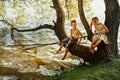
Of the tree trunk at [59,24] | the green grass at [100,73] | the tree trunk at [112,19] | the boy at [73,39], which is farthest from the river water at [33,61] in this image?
the green grass at [100,73]

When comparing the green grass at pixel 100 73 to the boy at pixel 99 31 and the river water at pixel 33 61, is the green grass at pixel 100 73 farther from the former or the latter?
the river water at pixel 33 61

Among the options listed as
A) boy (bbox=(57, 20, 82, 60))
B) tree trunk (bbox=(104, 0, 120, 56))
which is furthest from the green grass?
tree trunk (bbox=(104, 0, 120, 56))

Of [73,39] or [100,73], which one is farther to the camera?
[73,39]

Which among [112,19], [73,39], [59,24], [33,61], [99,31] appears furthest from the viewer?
[33,61]

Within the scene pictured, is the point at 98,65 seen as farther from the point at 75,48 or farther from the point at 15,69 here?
the point at 15,69

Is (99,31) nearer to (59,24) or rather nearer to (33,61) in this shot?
(59,24)

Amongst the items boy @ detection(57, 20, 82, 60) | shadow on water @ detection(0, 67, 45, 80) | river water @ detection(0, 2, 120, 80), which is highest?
boy @ detection(57, 20, 82, 60)

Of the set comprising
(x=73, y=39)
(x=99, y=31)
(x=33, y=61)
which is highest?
(x=99, y=31)

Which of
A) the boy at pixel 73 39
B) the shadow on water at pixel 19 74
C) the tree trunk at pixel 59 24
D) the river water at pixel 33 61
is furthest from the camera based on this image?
the river water at pixel 33 61

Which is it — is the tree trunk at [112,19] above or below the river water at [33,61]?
above

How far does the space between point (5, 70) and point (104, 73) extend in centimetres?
845

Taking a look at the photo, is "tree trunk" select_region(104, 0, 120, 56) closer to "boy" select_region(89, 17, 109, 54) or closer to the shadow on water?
"boy" select_region(89, 17, 109, 54)

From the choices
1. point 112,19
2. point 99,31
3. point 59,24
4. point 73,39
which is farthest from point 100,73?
point 59,24

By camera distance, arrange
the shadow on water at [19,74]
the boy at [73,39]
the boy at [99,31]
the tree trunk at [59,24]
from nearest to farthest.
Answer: the boy at [99,31] < the boy at [73,39] < the tree trunk at [59,24] < the shadow on water at [19,74]
